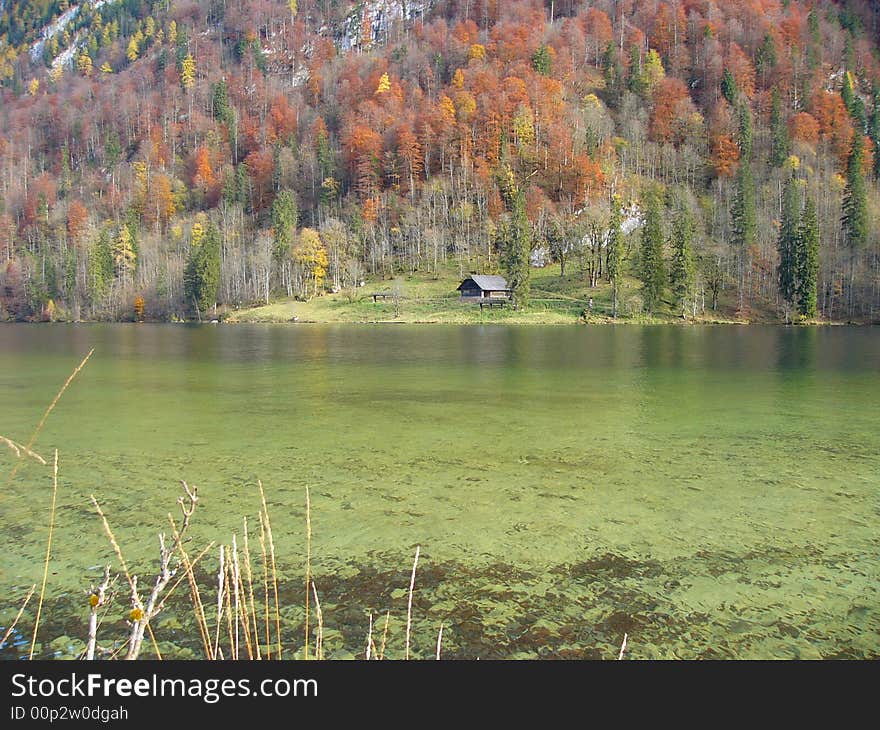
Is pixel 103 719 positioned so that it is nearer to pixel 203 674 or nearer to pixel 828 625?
pixel 203 674

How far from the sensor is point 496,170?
128875 mm

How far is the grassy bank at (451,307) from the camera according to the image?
284 ft

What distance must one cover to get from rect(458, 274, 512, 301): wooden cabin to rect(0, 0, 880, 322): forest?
104 inches

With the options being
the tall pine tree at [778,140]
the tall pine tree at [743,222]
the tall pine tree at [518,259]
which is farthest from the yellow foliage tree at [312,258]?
the tall pine tree at [778,140]

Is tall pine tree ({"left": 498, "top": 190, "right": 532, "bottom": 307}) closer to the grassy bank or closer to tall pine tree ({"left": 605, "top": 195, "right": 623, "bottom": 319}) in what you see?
the grassy bank

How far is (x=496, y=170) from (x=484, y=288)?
44.3 meters

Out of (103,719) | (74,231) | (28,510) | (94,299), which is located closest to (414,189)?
(94,299)

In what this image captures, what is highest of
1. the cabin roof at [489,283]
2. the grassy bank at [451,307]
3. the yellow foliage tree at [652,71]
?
the yellow foliage tree at [652,71]

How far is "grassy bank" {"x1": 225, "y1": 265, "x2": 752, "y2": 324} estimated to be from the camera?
8644 cm

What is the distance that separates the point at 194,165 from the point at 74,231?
34.3 metres

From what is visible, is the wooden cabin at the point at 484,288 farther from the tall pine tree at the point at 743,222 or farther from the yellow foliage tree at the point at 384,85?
the yellow foliage tree at the point at 384,85

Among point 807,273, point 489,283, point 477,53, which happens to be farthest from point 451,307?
point 477,53

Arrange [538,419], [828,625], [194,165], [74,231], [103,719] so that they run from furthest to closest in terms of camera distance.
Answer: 1. [194,165]
2. [74,231]
3. [538,419]
4. [828,625]
5. [103,719]

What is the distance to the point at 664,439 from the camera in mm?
17250
